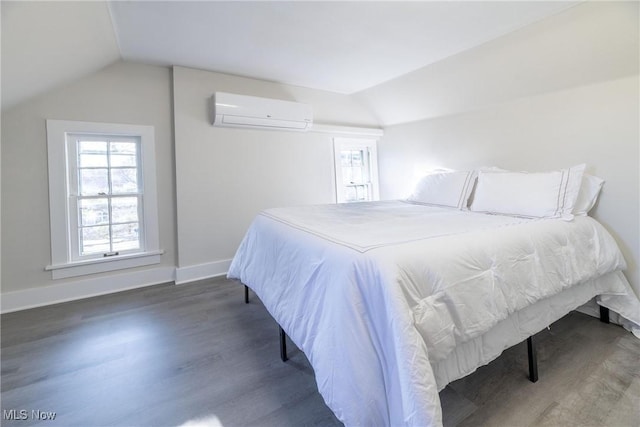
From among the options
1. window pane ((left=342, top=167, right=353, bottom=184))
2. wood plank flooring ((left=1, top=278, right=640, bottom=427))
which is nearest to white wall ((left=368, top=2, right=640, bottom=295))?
wood plank flooring ((left=1, top=278, right=640, bottom=427))

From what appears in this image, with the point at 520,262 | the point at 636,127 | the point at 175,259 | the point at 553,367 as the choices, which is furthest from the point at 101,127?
the point at 636,127

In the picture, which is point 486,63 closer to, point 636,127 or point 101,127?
point 636,127

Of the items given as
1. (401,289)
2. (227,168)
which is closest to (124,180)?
(227,168)

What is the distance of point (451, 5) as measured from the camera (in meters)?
1.97

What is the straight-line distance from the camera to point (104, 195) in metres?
2.87

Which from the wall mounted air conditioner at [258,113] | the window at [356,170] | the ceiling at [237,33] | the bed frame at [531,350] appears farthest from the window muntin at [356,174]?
the bed frame at [531,350]

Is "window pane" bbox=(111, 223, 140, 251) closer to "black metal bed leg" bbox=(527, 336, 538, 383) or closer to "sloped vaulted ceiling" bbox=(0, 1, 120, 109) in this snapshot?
"sloped vaulted ceiling" bbox=(0, 1, 120, 109)

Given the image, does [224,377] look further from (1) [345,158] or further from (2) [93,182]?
(1) [345,158]

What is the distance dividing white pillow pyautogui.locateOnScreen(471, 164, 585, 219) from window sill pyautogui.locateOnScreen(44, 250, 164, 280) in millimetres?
3374

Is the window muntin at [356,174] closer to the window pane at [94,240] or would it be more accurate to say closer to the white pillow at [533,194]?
the white pillow at [533,194]

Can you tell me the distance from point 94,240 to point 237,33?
2486 mm

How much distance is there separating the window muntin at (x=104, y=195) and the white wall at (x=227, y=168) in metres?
0.46

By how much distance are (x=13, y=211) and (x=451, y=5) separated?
3961mm

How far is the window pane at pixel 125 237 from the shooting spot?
116 inches
